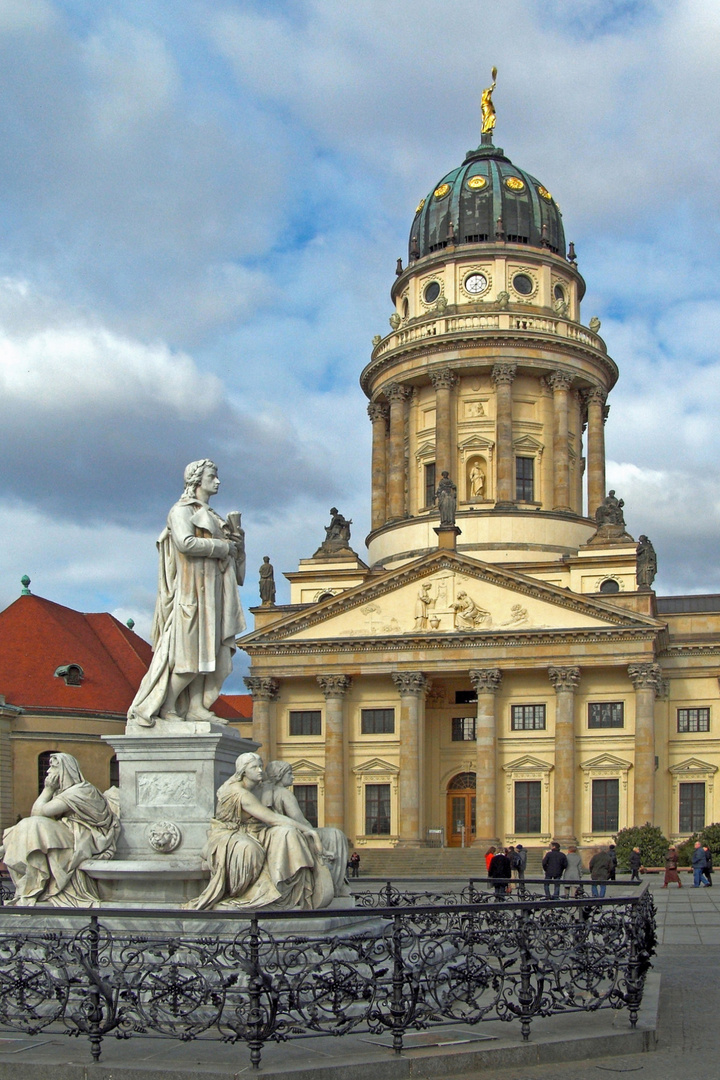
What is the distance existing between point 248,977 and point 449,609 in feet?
172

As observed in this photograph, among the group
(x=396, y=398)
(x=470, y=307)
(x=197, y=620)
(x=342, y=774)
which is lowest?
(x=342, y=774)

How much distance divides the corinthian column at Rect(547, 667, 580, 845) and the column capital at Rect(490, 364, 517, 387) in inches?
730

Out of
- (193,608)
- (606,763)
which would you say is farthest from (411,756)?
(193,608)

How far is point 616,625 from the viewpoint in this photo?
2331 inches

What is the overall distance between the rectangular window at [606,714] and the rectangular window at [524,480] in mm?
14444

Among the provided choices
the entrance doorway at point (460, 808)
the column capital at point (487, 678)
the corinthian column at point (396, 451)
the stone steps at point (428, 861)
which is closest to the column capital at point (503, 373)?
the corinthian column at point (396, 451)

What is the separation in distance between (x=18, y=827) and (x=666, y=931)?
57.9 feet

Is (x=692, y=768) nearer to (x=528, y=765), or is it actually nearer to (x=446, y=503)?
(x=528, y=765)

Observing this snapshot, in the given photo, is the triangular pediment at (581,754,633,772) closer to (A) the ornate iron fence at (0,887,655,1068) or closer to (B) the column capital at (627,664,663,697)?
(B) the column capital at (627,664,663,697)

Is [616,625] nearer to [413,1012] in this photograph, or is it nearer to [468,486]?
[468,486]

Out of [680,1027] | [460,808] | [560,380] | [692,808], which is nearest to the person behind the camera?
[680,1027]

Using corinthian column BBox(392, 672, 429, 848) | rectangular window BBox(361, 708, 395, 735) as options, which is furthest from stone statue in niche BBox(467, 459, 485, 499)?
rectangular window BBox(361, 708, 395, 735)

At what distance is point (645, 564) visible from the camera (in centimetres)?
6212

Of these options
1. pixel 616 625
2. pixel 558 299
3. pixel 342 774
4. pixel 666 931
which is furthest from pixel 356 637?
pixel 666 931
